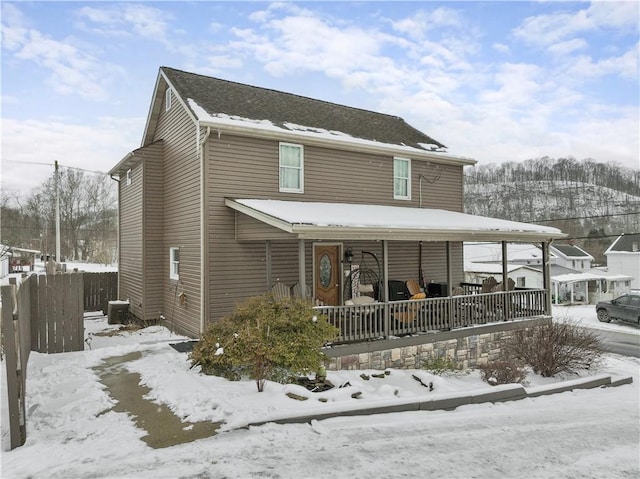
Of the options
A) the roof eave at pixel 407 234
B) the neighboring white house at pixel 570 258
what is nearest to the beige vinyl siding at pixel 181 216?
→ the roof eave at pixel 407 234

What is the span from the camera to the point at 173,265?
11992 mm

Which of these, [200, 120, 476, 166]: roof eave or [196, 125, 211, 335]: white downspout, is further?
[200, 120, 476, 166]: roof eave

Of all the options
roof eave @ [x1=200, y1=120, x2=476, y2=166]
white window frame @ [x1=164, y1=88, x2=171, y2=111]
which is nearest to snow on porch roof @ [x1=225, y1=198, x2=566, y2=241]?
roof eave @ [x1=200, y1=120, x2=476, y2=166]

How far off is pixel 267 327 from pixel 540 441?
13.9 ft

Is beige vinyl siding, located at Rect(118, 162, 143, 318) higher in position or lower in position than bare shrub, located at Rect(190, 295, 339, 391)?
higher

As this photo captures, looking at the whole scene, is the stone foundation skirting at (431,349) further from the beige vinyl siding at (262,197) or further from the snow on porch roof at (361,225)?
the beige vinyl siding at (262,197)

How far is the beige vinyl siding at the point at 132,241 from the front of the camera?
13062 millimetres

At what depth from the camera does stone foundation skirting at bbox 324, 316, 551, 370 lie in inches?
349

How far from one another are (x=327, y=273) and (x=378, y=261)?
67.0 inches

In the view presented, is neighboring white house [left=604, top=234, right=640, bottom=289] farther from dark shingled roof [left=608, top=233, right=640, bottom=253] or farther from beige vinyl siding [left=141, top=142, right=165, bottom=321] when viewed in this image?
beige vinyl siding [left=141, top=142, right=165, bottom=321]

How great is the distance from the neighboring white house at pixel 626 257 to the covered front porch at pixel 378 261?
3717 centimetres

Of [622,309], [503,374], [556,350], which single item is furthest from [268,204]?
[622,309]

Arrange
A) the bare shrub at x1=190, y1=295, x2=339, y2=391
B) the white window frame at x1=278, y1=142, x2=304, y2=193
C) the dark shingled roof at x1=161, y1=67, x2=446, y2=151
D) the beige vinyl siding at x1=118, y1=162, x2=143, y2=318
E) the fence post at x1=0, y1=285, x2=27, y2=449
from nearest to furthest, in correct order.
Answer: the fence post at x1=0, y1=285, x2=27, y2=449 → the bare shrub at x1=190, y1=295, x2=339, y2=391 → the white window frame at x1=278, y1=142, x2=304, y2=193 → the dark shingled roof at x1=161, y1=67, x2=446, y2=151 → the beige vinyl siding at x1=118, y1=162, x2=143, y2=318

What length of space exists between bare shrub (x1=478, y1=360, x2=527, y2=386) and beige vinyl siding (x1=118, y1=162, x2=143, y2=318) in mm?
9764
